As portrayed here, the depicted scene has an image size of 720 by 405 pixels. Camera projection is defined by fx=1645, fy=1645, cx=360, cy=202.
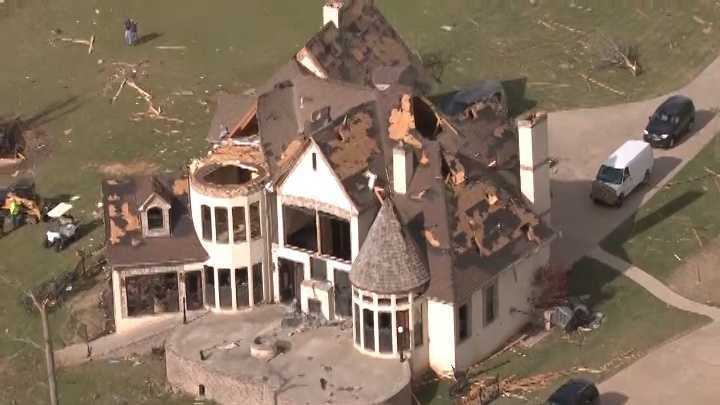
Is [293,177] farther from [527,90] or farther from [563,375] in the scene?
[527,90]

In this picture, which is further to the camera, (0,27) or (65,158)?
(0,27)

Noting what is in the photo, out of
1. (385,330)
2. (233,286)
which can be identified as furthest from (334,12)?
(385,330)

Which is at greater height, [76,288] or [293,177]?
[293,177]

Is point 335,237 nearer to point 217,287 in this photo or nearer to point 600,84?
point 217,287

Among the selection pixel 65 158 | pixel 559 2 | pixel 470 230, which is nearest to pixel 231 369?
pixel 470 230

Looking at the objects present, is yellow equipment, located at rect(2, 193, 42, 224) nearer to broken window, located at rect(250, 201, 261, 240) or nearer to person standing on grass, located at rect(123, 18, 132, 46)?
broken window, located at rect(250, 201, 261, 240)

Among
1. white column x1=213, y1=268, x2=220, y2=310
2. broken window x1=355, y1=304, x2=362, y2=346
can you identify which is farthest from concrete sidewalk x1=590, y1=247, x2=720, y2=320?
white column x1=213, y1=268, x2=220, y2=310
